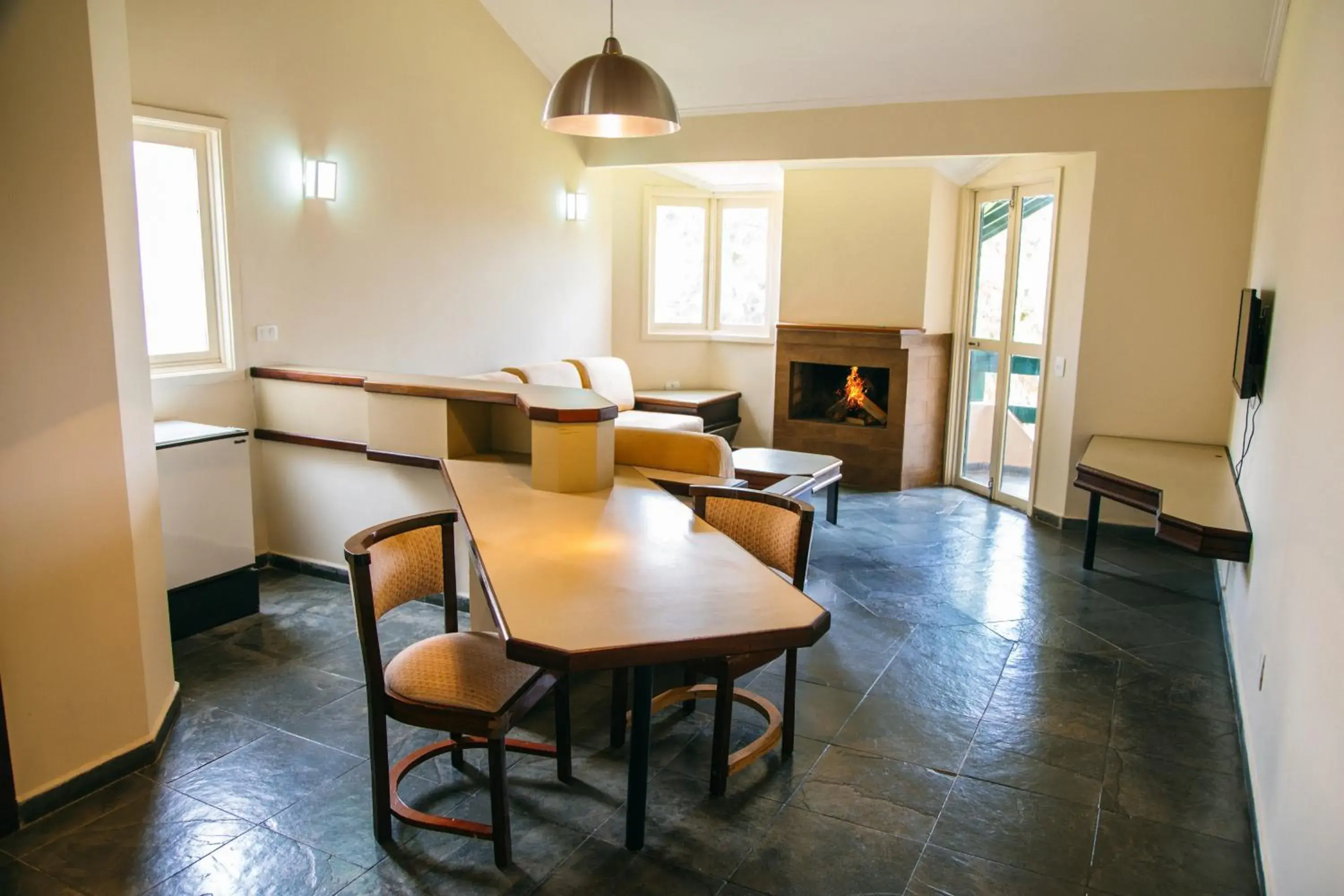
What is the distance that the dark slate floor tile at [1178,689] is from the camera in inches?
132

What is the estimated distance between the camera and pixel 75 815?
253 centimetres

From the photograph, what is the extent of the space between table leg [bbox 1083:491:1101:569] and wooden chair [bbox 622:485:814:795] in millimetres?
2599

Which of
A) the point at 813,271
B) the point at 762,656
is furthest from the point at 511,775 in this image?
the point at 813,271

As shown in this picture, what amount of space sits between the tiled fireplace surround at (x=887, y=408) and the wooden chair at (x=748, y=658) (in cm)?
404

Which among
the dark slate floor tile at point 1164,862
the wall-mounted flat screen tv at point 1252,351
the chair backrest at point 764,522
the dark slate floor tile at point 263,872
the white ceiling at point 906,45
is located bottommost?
the dark slate floor tile at point 1164,862

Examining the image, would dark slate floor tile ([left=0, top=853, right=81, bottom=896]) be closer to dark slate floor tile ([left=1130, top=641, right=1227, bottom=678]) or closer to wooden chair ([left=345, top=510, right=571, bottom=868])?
wooden chair ([left=345, top=510, right=571, bottom=868])

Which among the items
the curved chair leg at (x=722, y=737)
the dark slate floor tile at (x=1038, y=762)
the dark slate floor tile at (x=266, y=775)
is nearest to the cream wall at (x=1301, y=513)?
the dark slate floor tile at (x=1038, y=762)

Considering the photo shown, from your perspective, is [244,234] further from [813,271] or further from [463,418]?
[813,271]

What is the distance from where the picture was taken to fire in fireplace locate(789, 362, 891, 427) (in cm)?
718

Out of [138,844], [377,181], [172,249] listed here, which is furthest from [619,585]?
[377,181]

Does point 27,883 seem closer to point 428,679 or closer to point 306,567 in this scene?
point 428,679

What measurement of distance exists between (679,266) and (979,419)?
2897mm

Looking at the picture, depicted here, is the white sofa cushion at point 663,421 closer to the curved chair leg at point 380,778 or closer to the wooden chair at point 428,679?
the wooden chair at point 428,679

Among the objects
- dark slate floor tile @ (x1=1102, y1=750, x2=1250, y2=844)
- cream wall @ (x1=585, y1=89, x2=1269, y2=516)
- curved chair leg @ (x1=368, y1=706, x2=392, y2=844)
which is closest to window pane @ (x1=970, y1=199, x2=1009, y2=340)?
cream wall @ (x1=585, y1=89, x2=1269, y2=516)
